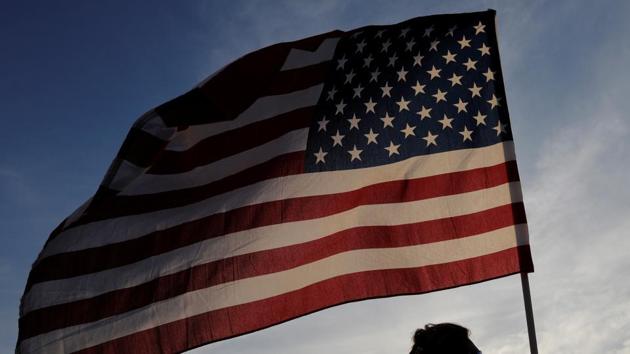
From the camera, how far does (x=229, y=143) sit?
311 inches

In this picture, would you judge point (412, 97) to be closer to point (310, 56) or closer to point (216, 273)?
point (310, 56)

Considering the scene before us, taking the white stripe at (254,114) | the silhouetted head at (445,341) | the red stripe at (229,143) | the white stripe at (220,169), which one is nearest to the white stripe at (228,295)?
the white stripe at (220,169)

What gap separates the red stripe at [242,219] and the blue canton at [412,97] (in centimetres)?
33

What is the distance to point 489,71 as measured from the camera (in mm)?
7496

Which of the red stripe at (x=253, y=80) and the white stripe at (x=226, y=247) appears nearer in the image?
the white stripe at (x=226, y=247)

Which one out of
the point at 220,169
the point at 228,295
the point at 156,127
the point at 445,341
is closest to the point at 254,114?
the point at 220,169

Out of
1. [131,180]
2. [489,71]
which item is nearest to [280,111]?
[131,180]

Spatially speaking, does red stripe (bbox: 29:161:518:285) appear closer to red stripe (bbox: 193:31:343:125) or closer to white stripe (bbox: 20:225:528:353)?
white stripe (bbox: 20:225:528:353)

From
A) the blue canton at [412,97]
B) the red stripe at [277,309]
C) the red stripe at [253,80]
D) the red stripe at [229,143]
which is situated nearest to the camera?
the red stripe at [277,309]

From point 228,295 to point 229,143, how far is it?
5.58 feet

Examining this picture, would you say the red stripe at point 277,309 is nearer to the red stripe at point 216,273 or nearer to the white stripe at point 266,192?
the red stripe at point 216,273

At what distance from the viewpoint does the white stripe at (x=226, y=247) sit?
7.22m

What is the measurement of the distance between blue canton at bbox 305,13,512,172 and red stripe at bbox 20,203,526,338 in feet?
2.57

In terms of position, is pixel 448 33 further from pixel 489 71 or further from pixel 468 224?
pixel 468 224
